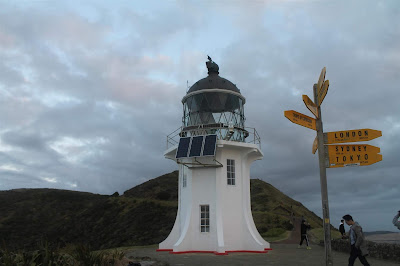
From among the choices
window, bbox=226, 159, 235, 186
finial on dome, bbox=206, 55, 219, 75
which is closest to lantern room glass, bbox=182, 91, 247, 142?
window, bbox=226, 159, 235, 186

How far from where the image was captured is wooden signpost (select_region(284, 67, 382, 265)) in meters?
7.52

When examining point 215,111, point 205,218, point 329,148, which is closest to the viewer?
point 329,148

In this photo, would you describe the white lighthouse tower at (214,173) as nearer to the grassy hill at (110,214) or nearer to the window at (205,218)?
the window at (205,218)

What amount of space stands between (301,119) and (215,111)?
11.2 m

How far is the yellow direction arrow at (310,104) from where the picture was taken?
25.4ft

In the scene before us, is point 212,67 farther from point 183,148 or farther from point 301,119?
point 301,119

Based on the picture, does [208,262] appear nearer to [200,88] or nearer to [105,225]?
[200,88]

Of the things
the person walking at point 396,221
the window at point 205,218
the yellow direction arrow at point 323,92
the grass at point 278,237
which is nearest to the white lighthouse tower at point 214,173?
the window at point 205,218

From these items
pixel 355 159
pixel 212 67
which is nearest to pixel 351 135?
pixel 355 159

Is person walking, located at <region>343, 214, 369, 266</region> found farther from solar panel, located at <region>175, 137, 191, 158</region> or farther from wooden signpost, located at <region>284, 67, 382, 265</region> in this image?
solar panel, located at <region>175, 137, 191, 158</region>

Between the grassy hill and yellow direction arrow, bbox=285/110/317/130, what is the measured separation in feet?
67.5

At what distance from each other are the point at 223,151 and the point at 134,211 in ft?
106

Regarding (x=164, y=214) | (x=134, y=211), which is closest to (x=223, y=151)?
(x=164, y=214)

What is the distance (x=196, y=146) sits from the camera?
17359 millimetres
